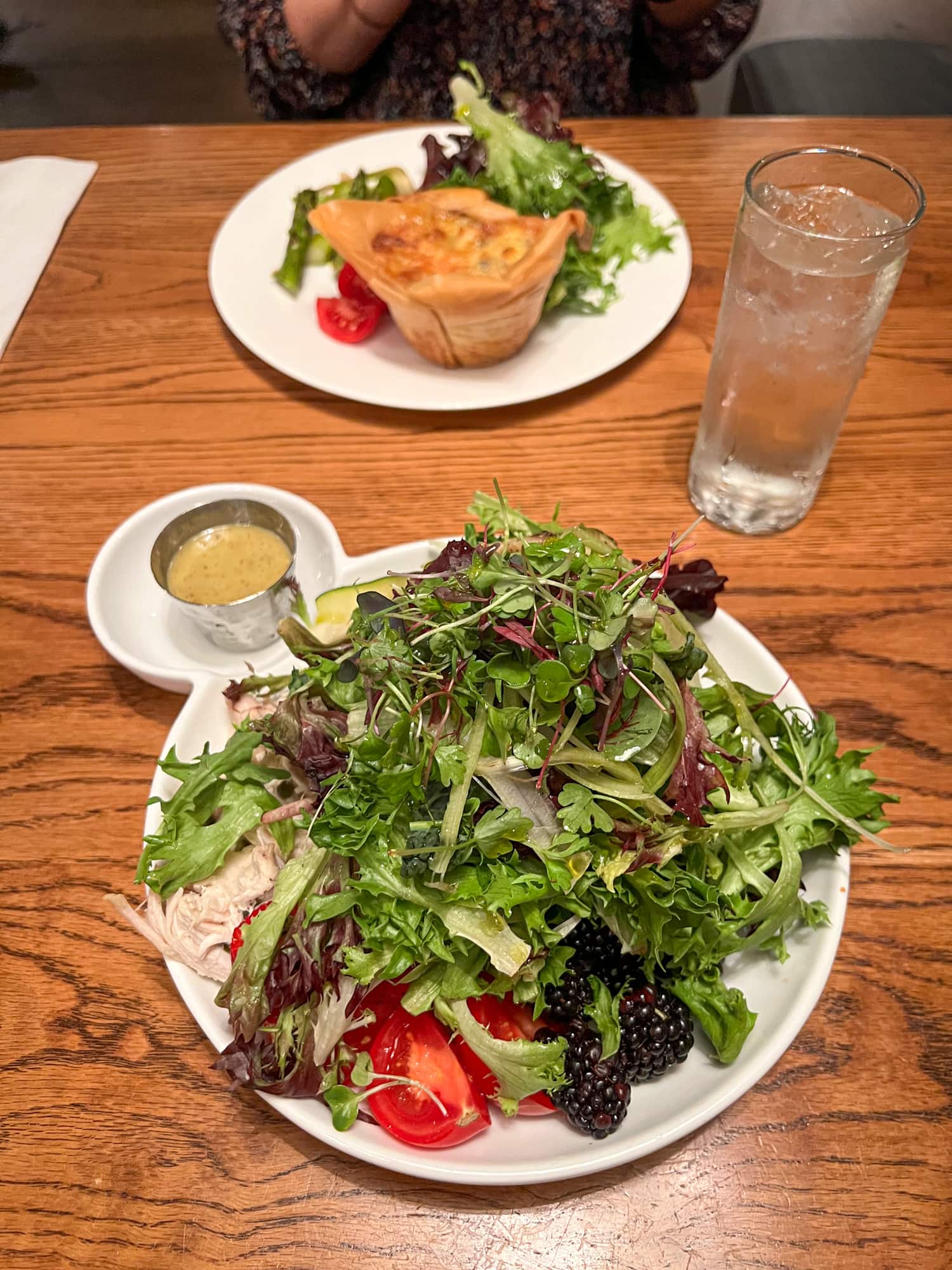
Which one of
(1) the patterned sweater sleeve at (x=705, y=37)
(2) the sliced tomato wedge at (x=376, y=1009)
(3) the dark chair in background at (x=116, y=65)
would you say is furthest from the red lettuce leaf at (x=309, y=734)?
(3) the dark chair in background at (x=116, y=65)

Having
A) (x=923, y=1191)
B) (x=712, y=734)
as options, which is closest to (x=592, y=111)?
(x=712, y=734)

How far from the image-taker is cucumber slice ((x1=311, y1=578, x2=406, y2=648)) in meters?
1.46

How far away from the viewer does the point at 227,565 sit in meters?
1.74

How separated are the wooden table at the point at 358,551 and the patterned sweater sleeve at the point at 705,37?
15.0 inches

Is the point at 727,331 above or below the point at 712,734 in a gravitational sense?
above

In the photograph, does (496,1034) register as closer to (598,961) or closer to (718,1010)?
(598,961)

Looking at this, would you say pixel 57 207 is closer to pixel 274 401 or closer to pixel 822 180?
pixel 274 401

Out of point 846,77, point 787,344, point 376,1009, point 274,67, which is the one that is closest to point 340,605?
point 376,1009

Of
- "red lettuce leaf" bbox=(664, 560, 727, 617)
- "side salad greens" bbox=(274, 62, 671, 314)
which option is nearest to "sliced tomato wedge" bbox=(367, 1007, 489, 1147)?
"red lettuce leaf" bbox=(664, 560, 727, 617)

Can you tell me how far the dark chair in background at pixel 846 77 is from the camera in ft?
12.4

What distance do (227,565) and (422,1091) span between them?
1039 mm

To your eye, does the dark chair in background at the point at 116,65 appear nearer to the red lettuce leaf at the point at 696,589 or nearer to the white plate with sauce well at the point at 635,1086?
the white plate with sauce well at the point at 635,1086

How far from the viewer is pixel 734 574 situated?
1.78 metres

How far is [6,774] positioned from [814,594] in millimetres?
1543
